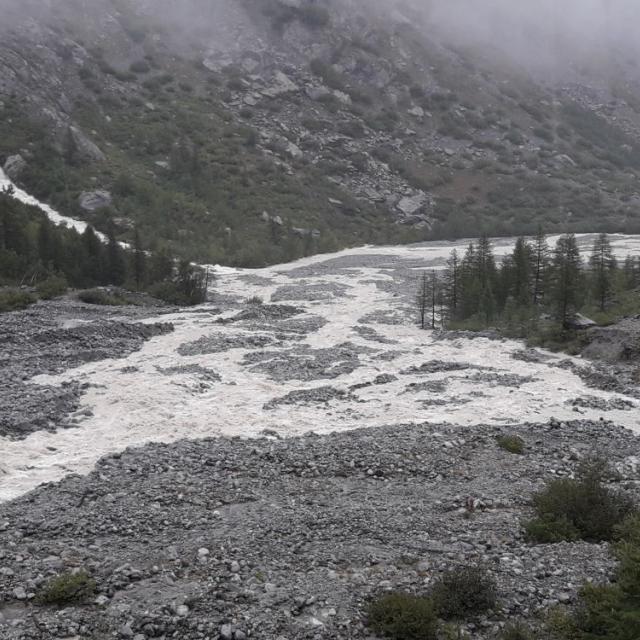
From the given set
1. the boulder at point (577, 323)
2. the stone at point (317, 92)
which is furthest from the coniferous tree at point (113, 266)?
the stone at point (317, 92)

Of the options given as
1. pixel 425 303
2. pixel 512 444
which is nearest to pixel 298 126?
pixel 425 303

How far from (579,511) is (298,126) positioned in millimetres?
127578

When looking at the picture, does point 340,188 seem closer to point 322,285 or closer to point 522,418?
point 322,285

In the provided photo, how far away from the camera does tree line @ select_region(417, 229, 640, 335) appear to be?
37344mm

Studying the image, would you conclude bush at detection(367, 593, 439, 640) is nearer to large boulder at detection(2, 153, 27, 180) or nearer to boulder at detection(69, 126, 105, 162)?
large boulder at detection(2, 153, 27, 180)

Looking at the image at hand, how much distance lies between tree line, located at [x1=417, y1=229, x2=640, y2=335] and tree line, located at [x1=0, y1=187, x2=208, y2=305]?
2048 centimetres

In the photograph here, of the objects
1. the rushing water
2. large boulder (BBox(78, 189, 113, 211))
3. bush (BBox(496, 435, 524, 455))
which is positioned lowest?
Result: bush (BBox(496, 435, 524, 455))

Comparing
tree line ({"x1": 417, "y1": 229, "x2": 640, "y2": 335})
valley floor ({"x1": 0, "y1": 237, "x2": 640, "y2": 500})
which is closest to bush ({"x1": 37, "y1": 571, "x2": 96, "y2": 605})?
valley floor ({"x1": 0, "y1": 237, "x2": 640, "y2": 500})

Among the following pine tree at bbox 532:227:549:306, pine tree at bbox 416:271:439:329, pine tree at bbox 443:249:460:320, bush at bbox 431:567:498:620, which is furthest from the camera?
pine tree at bbox 532:227:549:306

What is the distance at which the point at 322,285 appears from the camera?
60.1 meters

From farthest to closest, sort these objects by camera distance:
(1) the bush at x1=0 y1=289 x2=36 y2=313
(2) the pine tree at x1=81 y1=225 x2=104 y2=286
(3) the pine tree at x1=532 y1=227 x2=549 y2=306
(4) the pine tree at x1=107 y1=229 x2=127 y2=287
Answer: (4) the pine tree at x1=107 y1=229 x2=127 y2=287 → (2) the pine tree at x1=81 y1=225 x2=104 y2=286 → (3) the pine tree at x1=532 y1=227 x2=549 y2=306 → (1) the bush at x1=0 y1=289 x2=36 y2=313

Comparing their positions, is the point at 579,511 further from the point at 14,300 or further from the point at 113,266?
the point at 113,266

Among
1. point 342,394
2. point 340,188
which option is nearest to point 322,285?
point 342,394

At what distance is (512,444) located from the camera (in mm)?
18828
